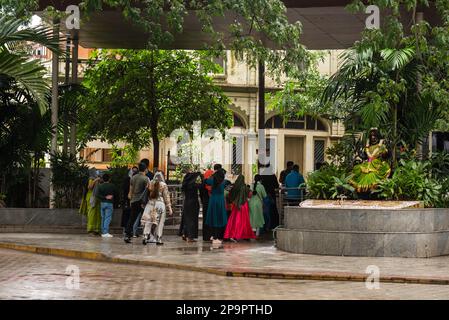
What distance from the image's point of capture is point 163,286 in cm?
1495

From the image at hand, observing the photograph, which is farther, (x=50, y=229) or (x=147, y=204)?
(x=50, y=229)

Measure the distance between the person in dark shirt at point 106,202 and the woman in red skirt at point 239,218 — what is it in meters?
3.00

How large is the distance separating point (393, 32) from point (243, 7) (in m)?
2.89

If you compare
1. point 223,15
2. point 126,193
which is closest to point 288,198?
point 126,193

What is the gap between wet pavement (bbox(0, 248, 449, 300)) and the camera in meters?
13.7

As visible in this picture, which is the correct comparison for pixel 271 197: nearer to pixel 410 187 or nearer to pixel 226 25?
pixel 226 25

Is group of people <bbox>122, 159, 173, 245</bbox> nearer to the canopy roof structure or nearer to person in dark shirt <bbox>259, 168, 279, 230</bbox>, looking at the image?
person in dark shirt <bbox>259, 168, 279, 230</bbox>

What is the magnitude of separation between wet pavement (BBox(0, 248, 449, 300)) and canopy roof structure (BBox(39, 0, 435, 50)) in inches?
329

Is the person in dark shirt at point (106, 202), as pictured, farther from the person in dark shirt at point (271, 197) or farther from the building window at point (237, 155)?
the building window at point (237, 155)

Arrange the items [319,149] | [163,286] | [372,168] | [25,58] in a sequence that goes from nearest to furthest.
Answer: [163,286]
[372,168]
[25,58]
[319,149]

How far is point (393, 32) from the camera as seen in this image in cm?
1859

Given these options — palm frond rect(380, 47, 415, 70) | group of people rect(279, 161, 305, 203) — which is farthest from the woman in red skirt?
palm frond rect(380, 47, 415, 70)

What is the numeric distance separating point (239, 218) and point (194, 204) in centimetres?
163
